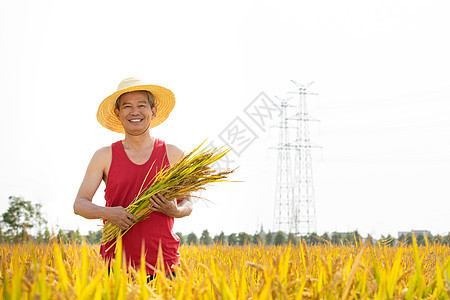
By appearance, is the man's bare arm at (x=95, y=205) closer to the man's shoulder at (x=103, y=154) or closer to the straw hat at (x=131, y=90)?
the man's shoulder at (x=103, y=154)

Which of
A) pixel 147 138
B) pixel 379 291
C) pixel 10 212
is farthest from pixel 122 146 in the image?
pixel 10 212

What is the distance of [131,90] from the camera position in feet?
10.5

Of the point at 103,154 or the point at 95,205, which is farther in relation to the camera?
the point at 103,154

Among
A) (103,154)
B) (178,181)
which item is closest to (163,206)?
(178,181)

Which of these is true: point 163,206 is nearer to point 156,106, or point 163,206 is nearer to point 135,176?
point 135,176

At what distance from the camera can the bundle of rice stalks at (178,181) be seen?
2.94 metres

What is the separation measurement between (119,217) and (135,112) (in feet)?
2.41

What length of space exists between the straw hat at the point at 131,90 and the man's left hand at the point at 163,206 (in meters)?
0.82

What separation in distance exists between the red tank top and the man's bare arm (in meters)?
0.08

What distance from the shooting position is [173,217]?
120 inches

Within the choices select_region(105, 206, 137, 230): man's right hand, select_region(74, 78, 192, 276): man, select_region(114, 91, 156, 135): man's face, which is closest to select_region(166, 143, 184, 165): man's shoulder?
select_region(74, 78, 192, 276): man

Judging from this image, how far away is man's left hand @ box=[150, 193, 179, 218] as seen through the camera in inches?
112

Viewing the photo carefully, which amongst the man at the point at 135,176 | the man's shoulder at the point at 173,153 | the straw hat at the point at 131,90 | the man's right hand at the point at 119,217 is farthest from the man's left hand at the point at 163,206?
the straw hat at the point at 131,90

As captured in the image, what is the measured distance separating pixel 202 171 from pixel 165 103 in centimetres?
84
